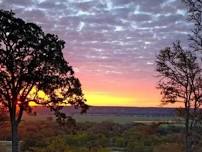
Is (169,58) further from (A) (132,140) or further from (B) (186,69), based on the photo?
(A) (132,140)

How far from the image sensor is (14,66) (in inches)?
1203

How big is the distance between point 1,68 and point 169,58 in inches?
418

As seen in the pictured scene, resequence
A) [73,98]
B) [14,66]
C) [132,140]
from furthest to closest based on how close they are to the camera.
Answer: [132,140] → [73,98] → [14,66]

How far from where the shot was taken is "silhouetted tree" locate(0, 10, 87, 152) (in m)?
30.4

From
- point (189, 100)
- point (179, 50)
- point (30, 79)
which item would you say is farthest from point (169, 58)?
point (30, 79)

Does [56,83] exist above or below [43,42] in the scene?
below

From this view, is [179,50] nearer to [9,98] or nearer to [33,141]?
[9,98]

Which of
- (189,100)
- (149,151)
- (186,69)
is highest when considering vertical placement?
(186,69)

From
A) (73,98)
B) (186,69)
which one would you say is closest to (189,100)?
(186,69)

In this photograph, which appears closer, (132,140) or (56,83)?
(56,83)

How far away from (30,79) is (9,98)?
2171mm

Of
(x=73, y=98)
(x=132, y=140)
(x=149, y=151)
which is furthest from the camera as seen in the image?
(x=132, y=140)

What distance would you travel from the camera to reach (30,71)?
31.1 meters

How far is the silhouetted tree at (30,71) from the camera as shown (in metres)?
30.4
